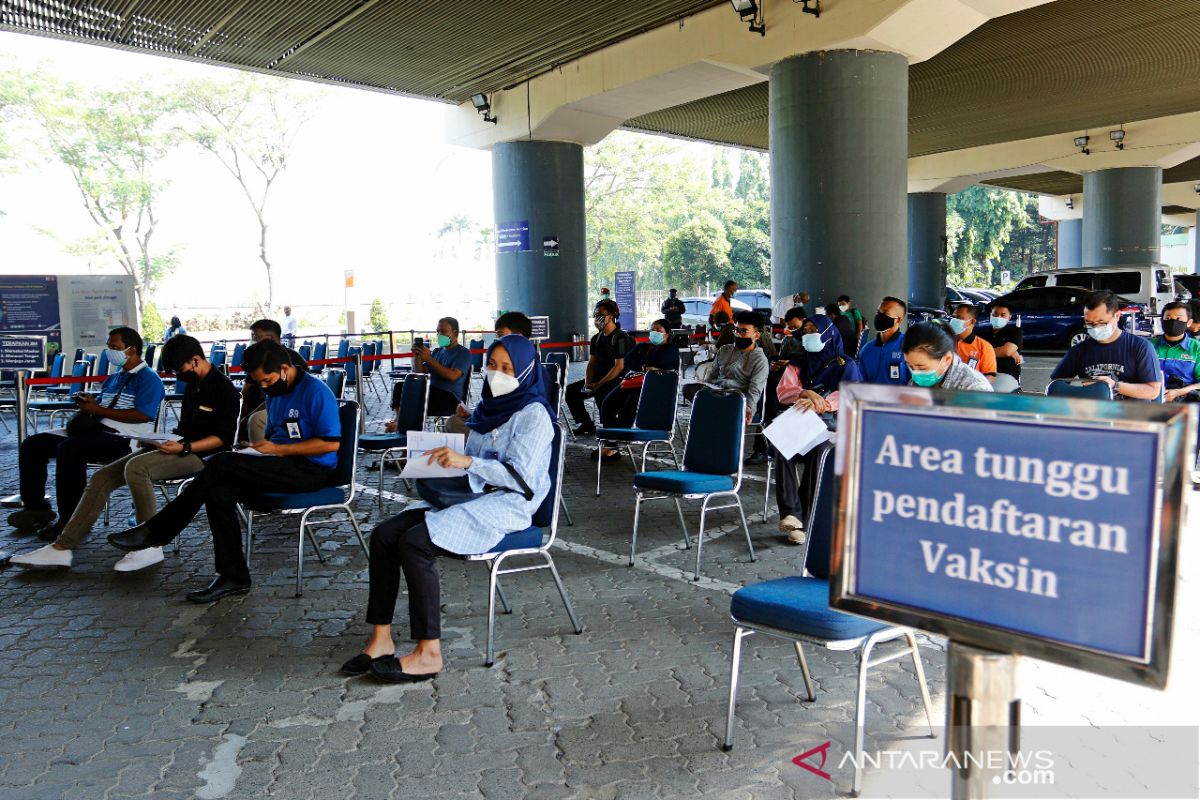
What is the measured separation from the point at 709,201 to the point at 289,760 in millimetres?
38006

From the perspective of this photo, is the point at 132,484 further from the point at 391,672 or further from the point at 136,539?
the point at 391,672

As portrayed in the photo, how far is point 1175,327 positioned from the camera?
23.9ft

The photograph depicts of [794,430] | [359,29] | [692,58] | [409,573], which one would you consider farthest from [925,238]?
[409,573]

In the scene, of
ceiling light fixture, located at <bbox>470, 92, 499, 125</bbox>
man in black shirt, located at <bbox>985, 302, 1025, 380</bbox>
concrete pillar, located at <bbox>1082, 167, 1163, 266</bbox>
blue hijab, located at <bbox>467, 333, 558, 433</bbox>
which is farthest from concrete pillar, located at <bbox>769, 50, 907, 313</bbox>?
concrete pillar, located at <bbox>1082, 167, 1163, 266</bbox>

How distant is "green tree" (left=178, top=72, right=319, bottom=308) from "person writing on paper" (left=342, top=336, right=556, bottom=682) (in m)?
25.8

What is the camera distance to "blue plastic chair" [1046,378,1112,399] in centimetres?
509

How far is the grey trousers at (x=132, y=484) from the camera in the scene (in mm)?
5266

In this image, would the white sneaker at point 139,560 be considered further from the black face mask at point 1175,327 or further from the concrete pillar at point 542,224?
the concrete pillar at point 542,224

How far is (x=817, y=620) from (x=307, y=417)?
3084 millimetres

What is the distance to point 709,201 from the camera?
39.4 m

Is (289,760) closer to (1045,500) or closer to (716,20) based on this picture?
(1045,500)

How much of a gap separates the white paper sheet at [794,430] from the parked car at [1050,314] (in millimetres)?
13861

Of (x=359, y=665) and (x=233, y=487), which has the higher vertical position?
(x=233, y=487)

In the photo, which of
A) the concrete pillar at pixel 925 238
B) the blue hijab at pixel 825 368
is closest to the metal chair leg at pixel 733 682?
the blue hijab at pixel 825 368
